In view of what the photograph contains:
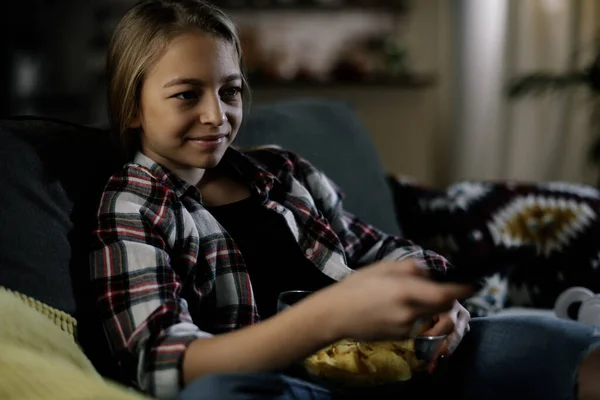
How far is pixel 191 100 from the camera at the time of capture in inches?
45.8

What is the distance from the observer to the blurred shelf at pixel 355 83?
4241 millimetres

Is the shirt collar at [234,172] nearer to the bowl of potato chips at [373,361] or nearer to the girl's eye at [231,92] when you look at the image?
the girl's eye at [231,92]

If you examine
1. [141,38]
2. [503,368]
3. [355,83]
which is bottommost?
[355,83]

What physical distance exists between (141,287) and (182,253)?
114mm

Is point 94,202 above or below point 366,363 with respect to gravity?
above

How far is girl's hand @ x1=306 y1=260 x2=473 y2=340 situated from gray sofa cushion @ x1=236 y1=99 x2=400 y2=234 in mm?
779

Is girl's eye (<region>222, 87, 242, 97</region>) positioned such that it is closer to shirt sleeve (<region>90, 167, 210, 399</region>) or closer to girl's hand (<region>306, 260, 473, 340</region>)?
shirt sleeve (<region>90, 167, 210, 399</region>)

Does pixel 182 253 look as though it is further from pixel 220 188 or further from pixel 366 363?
pixel 366 363

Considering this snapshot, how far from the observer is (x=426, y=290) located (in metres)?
0.85

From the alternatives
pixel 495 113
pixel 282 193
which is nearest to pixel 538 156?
pixel 495 113

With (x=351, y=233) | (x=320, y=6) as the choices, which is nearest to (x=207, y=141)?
(x=351, y=233)

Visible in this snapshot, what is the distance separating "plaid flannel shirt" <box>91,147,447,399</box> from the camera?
1001 millimetres

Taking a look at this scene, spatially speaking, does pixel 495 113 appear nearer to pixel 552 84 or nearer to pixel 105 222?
pixel 552 84

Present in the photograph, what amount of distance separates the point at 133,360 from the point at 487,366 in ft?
1.52
